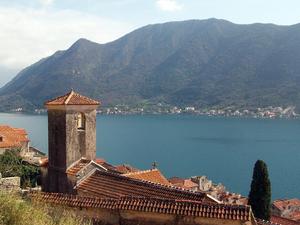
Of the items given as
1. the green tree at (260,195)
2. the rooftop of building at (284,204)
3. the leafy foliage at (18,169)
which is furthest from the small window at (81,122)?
the rooftop of building at (284,204)

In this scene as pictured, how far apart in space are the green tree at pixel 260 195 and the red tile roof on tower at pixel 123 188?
1589 centimetres

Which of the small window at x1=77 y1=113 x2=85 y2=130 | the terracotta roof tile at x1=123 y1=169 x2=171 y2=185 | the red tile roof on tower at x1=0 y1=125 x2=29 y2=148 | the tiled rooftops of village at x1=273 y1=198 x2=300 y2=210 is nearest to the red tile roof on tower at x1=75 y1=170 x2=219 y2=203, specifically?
the small window at x1=77 y1=113 x2=85 y2=130

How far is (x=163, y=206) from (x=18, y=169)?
2276 centimetres

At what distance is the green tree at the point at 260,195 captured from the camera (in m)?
33.2

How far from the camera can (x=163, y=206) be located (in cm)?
1427

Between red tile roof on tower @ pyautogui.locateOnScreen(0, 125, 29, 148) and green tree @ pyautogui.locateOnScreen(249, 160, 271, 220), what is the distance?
22990mm

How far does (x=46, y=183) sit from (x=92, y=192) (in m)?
5.05

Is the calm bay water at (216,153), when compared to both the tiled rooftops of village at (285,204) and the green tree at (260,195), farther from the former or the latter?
the green tree at (260,195)

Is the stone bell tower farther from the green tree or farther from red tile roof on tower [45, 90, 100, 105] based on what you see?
the green tree

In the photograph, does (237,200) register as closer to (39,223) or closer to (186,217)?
(186,217)

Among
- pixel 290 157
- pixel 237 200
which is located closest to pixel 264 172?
pixel 237 200

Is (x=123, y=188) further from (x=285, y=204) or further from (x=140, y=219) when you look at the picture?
(x=285, y=204)

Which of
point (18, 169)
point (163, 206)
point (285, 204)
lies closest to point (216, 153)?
point (285, 204)

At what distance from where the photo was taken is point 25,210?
976 cm
